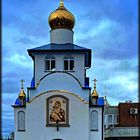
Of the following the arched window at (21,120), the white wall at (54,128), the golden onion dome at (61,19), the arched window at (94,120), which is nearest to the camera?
the white wall at (54,128)

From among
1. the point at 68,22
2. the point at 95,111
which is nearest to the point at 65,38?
the point at 68,22

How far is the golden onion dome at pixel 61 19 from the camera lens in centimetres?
2523

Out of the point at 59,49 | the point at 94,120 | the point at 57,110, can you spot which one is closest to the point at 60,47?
the point at 59,49

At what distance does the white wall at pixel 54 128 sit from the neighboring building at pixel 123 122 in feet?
22.2

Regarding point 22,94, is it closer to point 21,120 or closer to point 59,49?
point 21,120

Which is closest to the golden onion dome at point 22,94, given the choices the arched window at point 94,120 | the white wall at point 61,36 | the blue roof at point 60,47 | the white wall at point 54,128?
the white wall at point 54,128

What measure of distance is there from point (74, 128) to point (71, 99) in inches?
62.0

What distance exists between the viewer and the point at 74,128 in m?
22.7

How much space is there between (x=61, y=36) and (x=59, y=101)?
14.8 ft

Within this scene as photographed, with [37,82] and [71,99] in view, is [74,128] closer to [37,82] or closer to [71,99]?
[71,99]

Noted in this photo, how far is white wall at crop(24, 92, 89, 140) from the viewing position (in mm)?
22641

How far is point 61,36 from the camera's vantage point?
25.3 meters

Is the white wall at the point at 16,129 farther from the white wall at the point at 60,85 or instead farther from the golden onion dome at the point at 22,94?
the white wall at the point at 60,85

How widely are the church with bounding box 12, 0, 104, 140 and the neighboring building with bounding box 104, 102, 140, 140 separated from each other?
5.92 m
